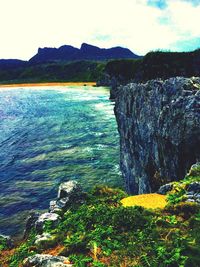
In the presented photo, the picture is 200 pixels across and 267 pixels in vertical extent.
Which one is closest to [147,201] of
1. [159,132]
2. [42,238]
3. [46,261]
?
[42,238]

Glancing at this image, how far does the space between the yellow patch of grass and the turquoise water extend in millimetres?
14775

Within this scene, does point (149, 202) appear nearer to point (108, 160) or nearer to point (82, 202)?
point (82, 202)

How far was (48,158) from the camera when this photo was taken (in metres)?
56.7

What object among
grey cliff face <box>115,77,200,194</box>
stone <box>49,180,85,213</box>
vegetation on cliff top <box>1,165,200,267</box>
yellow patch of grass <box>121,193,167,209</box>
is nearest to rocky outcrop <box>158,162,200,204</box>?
vegetation on cliff top <box>1,165,200,267</box>

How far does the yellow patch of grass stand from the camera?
21.4 meters

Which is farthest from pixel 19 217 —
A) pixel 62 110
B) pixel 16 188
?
pixel 62 110

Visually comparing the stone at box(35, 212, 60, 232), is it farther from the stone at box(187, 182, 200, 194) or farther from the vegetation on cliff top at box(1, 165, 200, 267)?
the stone at box(187, 182, 200, 194)

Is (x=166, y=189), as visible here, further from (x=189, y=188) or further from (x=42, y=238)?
(x=42, y=238)

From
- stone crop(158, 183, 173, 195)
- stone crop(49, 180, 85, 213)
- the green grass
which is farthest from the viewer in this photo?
stone crop(158, 183, 173, 195)

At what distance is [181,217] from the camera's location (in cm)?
1842

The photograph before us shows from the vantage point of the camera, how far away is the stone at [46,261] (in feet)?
48.5

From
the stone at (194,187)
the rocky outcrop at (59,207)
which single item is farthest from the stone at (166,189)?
the rocky outcrop at (59,207)

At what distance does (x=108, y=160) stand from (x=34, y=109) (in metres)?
70.7

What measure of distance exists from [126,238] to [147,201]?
6.15 metres
